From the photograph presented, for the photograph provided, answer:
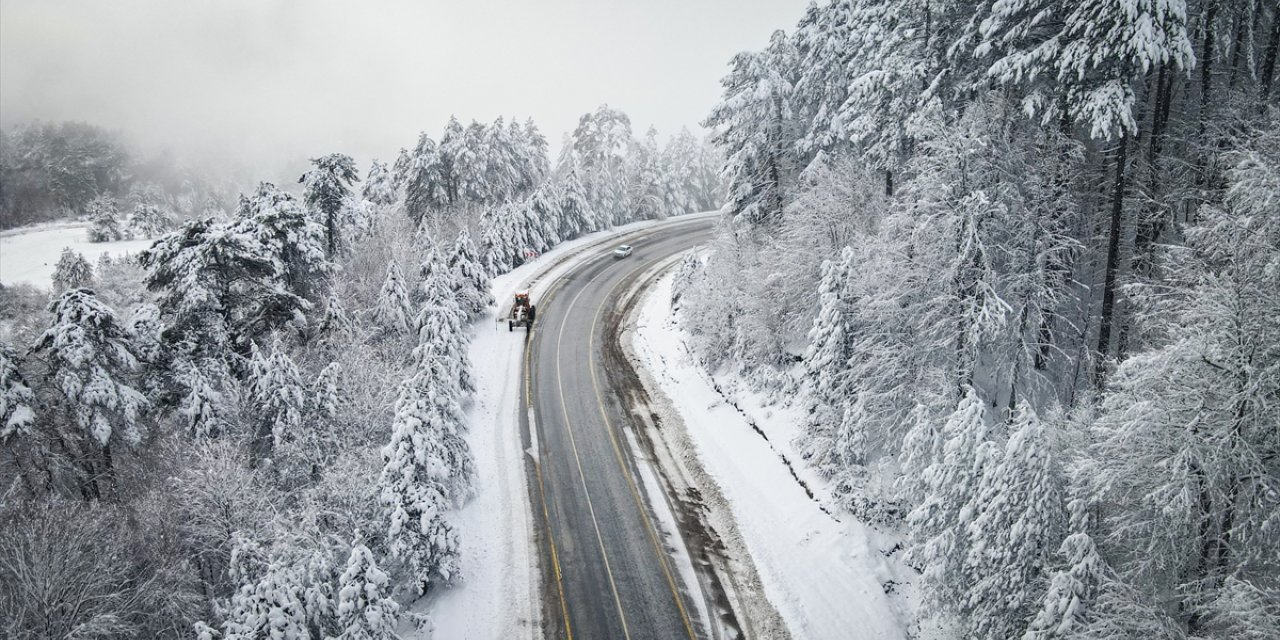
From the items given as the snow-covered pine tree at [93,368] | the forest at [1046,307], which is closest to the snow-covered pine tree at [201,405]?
the snow-covered pine tree at [93,368]

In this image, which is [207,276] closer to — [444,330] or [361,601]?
[444,330]

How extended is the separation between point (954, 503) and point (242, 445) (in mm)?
24640

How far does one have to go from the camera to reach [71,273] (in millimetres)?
56125

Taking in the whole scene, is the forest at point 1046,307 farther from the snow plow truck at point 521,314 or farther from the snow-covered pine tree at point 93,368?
the snow-covered pine tree at point 93,368

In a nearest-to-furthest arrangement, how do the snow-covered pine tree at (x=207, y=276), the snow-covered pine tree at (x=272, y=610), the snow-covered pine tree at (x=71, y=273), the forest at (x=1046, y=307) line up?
the forest at (x=1046, y=307) < the snow-covered pine tree at (x=272, y=610) < the snow-covered pine tree at (x=207, y=276) < the snow-covered pine tree at (x=71, y=273)

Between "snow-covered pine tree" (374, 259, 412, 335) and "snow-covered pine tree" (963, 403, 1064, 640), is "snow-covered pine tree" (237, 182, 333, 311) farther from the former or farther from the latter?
"snow-covered pine tree" (963, 403, 1064, 640)

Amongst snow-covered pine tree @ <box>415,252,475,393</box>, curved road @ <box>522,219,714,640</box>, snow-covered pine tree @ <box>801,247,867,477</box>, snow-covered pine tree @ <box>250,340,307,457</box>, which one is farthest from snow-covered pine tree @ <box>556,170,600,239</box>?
snow-covered pine tree @ <box>801,247,867,477</box>

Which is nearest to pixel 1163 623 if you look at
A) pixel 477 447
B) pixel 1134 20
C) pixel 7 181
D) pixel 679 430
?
pixel 1134 20

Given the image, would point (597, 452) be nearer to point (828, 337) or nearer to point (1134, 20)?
point (828, 337)

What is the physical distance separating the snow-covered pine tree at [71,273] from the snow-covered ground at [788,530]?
200ft

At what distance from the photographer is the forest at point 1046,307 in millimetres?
11117

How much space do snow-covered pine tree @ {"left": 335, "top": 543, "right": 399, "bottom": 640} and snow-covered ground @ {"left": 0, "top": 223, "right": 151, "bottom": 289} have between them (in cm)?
7463

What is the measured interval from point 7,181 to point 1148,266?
227m

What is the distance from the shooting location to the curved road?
60.2ft
